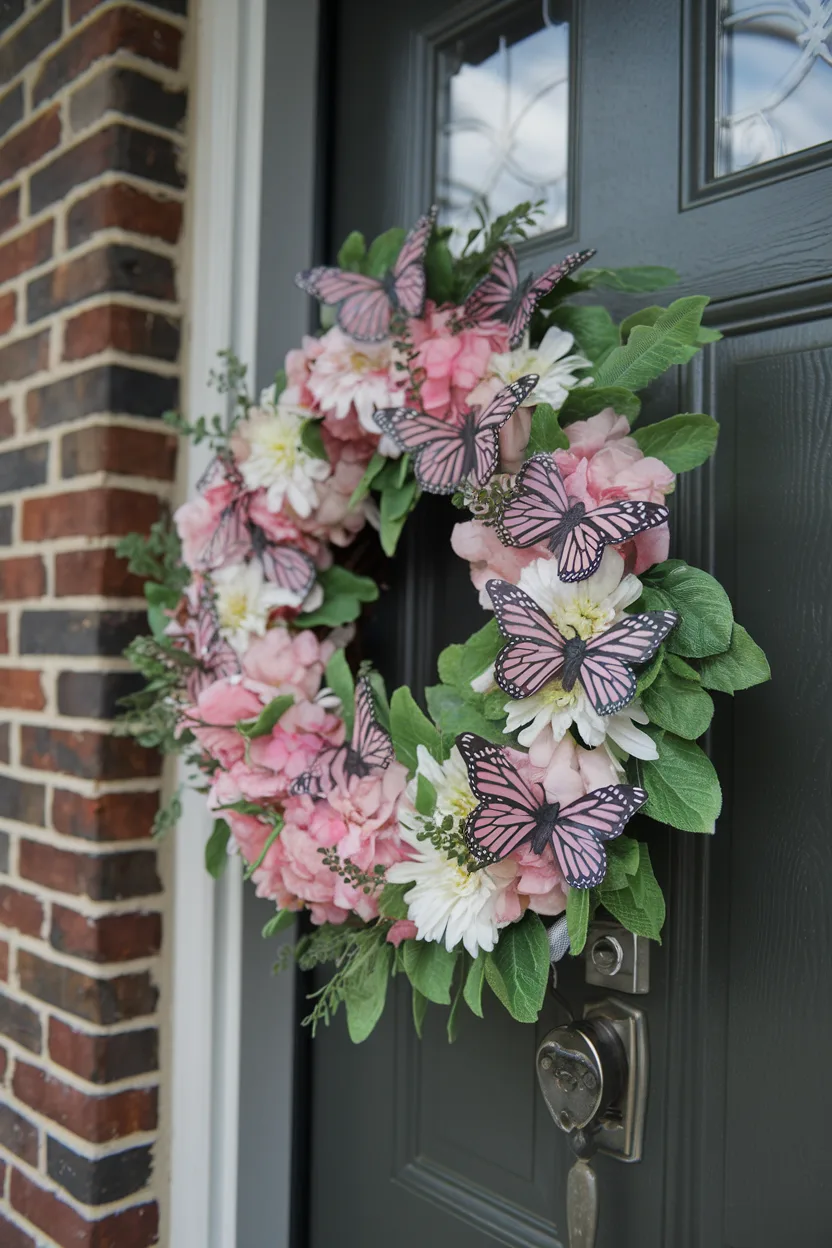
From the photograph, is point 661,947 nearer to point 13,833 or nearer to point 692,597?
point 692,597

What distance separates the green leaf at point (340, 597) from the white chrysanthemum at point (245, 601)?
0.04 m

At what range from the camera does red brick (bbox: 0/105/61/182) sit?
130 cm

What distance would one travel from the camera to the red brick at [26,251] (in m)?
1.31

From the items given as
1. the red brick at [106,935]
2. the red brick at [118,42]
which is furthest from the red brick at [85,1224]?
the red brick at [118,42]

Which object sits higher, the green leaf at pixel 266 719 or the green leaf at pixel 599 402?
→ the green leaf at pixel 599 402

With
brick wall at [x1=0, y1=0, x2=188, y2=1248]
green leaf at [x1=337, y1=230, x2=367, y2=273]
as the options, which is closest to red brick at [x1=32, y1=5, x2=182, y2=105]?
brick wall at [x1=0, y1=0, x2=188, y2=1248]

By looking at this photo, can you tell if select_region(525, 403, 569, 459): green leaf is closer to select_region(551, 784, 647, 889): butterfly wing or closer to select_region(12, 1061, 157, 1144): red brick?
select_region(551, 784, 647, 889): butterfly wing

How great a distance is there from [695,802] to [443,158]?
82 centimetres

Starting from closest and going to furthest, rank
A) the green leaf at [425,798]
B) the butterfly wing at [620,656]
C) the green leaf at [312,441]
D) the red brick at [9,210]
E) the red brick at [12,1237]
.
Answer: the butterfly wing at [620,656], the green leaf at [425,798], the green leaf at [312,441], the red brick at [12,1237], the red brick at [9,210]

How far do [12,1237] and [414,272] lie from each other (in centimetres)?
138

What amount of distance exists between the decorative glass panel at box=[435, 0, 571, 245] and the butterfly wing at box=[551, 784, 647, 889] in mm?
630

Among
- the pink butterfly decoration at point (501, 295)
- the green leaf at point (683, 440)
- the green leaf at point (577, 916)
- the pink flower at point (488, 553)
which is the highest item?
the pink butterfly decoration at point (501, 295)

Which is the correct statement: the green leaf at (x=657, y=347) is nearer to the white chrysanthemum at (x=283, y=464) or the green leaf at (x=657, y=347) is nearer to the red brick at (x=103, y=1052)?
the white chrysanthemum at (x=283, y=464)

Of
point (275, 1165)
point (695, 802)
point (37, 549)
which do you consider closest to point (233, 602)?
point (37, 549)
